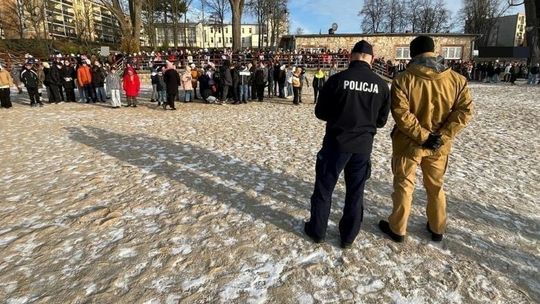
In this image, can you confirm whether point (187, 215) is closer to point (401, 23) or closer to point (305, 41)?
point (305, 41)

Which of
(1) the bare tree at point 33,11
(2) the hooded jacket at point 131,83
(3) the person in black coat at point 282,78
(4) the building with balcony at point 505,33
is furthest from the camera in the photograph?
(4) the building with balcony at point 505,33

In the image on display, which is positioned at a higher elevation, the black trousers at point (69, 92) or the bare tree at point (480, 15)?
the bare tree at point (480, 15)

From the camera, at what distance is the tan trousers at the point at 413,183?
11.3 feet

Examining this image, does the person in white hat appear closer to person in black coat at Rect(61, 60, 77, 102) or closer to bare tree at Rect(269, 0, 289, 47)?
person in black coat at Rect(61, 60, 77, 102)

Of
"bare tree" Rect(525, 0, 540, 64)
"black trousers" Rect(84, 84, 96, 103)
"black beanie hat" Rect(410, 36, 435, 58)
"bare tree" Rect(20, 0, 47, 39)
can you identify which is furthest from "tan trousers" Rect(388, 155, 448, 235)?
"bare tree" Rect(20, 0, 47, 39)

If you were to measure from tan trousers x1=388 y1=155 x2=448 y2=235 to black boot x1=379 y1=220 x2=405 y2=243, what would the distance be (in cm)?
8

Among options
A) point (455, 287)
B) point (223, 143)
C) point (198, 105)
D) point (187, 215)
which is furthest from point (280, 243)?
point (198, 105)

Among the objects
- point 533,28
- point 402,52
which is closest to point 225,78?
point 533,28

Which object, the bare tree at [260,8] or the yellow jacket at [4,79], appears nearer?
the yellow jacket at [4,79]

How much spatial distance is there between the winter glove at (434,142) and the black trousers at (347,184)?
559mm

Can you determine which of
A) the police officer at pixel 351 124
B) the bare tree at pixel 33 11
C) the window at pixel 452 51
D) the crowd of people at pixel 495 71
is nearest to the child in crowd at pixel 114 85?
Answer: the police officer at pixel 351 124

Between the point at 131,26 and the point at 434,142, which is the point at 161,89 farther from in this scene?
the point at 131,26

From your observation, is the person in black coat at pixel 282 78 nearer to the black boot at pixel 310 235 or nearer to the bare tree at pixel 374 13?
the black boot at pixel 310 235

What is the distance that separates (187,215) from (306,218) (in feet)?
4.80
